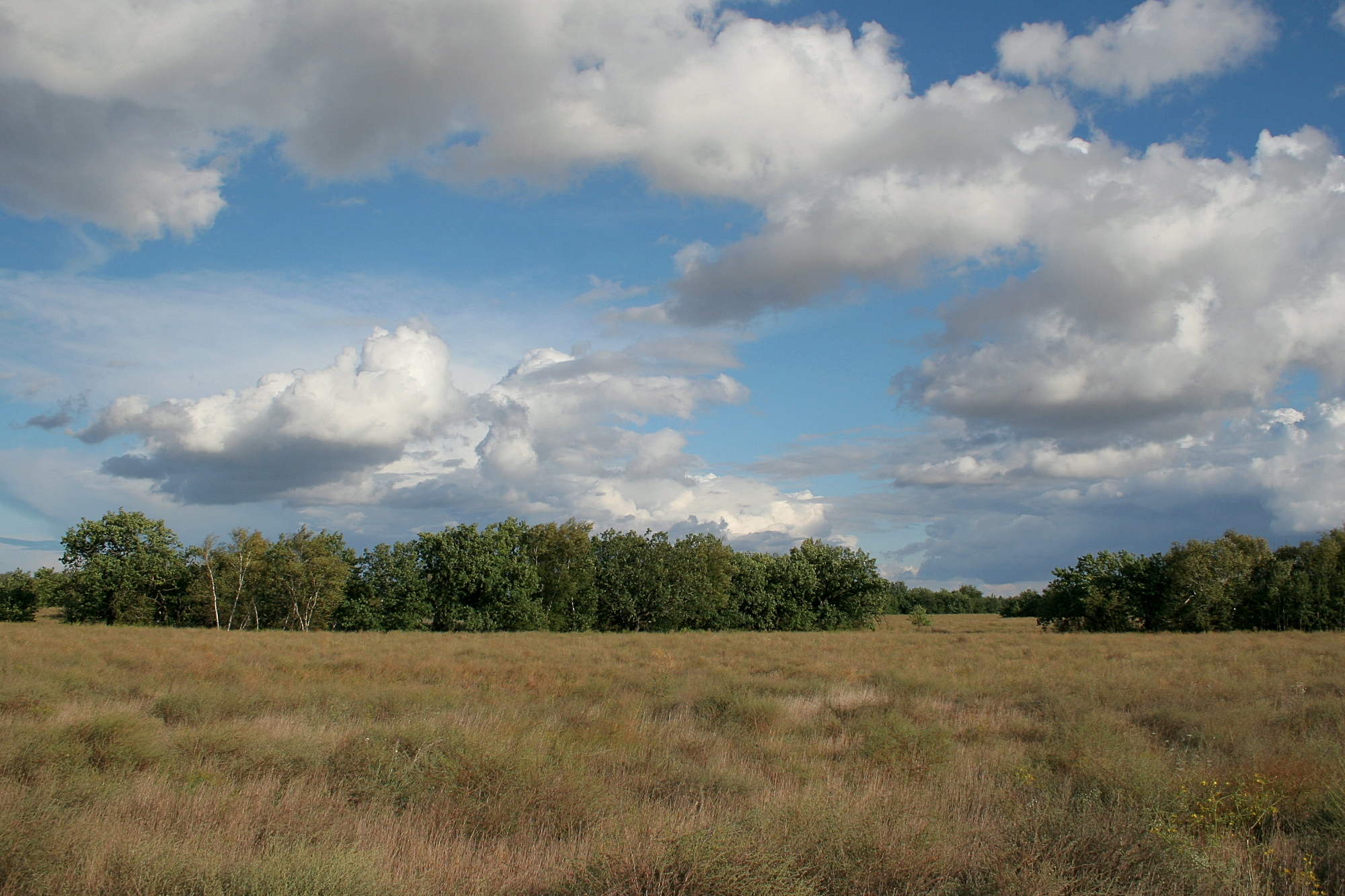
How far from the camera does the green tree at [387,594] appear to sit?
52406 mm

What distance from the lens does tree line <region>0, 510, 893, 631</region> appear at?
5241 cm

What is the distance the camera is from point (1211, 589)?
47.4 m

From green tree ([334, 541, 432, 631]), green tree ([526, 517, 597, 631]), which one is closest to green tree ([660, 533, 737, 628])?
green tree ([526, 517, 597, 631])

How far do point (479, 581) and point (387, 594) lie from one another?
7.12 meters

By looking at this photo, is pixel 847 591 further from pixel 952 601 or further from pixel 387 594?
pixel 952 601

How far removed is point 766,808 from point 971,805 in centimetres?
233

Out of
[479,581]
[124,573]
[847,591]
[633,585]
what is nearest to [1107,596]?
[847,591]

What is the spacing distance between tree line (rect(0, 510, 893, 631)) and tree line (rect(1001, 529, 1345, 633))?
15.3m

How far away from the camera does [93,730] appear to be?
328 inches

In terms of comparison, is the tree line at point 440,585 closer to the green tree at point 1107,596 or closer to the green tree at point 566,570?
the green tree at point 566,570

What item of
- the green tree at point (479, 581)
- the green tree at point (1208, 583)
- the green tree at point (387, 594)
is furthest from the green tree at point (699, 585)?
the green tree at point (1208, 583)

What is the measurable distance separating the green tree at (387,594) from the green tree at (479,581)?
909 millimetres

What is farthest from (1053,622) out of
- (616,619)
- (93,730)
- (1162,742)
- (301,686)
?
(93,730)

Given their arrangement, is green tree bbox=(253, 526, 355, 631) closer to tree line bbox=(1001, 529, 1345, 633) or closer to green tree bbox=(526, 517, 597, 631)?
green tree bbox=(526, 517, 597, 631)
